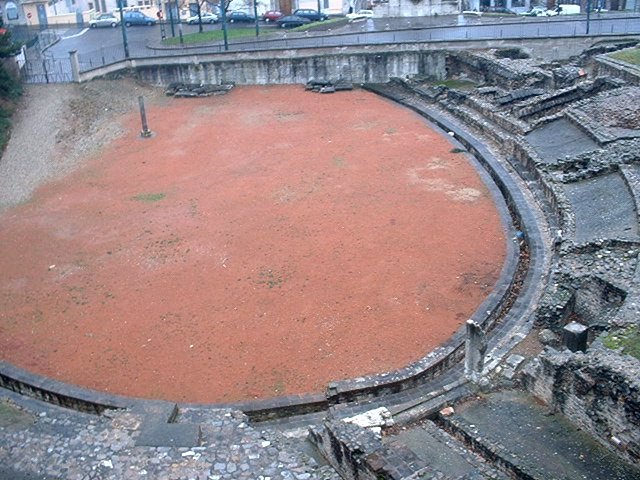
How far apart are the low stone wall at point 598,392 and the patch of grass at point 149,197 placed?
17.4 metres

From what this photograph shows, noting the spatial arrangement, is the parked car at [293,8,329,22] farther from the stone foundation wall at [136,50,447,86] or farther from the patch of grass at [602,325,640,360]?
the patch of grass at [602,325,640,360]

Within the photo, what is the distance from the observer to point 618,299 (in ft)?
52.9

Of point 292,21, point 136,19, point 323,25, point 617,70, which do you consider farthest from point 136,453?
point 136,19

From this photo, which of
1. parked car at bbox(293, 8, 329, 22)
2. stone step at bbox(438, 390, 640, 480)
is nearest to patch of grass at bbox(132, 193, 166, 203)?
stone step at bbox(438, 390, 640, 480)

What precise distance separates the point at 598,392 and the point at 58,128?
2959cm

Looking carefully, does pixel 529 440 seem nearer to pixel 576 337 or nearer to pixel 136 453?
pixel 576 337

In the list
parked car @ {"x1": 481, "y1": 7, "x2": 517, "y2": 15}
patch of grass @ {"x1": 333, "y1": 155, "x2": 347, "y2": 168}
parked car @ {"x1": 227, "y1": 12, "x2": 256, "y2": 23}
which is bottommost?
patch of grass @ {"x1": 333, "y1": 155, "x2": 347, "y2": 168}

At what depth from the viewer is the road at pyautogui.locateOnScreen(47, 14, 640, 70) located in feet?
136

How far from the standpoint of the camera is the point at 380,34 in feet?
147

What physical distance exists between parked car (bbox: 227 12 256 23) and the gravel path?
1586 cm

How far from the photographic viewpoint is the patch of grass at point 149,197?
89.0ft

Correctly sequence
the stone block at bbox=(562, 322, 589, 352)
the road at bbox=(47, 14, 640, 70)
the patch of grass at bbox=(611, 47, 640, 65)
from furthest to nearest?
the road at bbox=(47, 14, 640, 70)
the patch of grass at bbox=(611, 47, 640, 65)
the stone block at bbox=(562, 322, 589, 352)

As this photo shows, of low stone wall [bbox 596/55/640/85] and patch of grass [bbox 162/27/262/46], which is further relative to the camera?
patch of grass [bbox 162/27/262/46]

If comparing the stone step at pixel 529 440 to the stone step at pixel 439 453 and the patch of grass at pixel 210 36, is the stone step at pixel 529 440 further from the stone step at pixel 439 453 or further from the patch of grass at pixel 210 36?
the patch of grass at pixel 210 36
